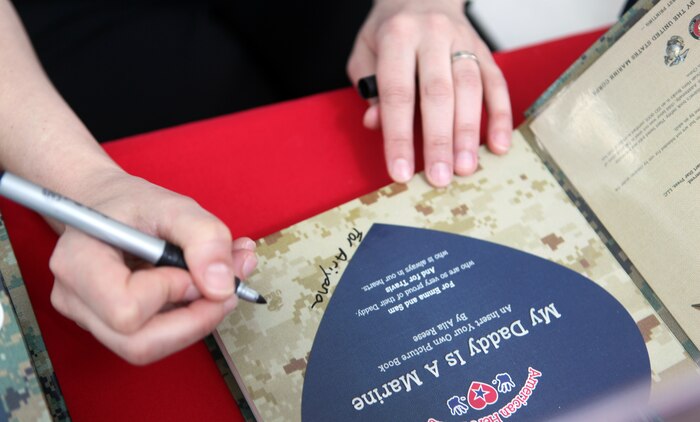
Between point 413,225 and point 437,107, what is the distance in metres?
0.14

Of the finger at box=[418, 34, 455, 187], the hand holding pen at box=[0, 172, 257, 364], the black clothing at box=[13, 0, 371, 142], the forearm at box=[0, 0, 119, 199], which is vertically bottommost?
the hand holding pen at box=[0, 172, 257, 364]

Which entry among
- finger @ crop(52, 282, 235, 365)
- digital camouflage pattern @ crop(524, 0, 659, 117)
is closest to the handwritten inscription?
finger @ crop(52, 282, 235, 365)

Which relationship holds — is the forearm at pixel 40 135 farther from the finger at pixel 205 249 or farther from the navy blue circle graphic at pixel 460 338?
the navy blue circle graphic at pixel 460 338

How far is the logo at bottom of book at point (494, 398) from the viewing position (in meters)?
0.45

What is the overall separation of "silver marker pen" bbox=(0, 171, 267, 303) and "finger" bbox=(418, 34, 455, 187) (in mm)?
273

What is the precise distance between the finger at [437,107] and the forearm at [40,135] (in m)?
0.28

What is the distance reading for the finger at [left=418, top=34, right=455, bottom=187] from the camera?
579 mm

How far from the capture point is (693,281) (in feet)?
1.62

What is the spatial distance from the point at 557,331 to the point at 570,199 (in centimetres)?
13

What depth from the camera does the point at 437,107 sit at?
2.02 feet

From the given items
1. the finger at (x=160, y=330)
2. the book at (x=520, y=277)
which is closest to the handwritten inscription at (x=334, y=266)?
the book at (x=520, y=277)

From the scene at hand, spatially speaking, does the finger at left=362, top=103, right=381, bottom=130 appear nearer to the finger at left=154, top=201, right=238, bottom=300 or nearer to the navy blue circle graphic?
the navy blue circle graphic

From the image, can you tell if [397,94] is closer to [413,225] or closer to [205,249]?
[413,225]

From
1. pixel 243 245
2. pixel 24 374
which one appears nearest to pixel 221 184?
pixel 243 245
